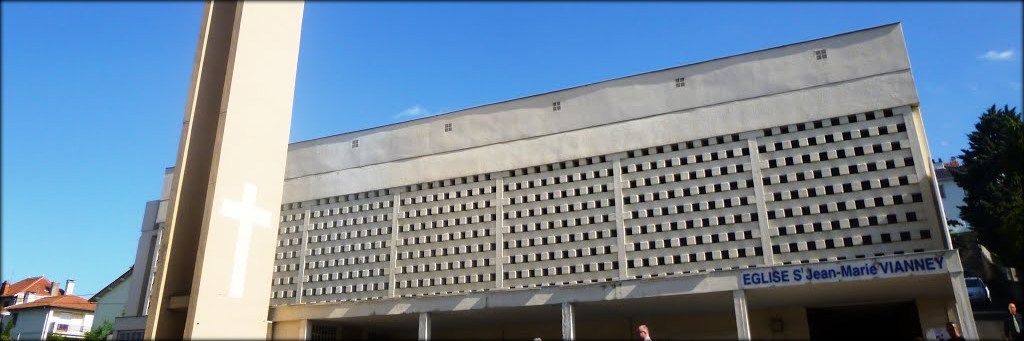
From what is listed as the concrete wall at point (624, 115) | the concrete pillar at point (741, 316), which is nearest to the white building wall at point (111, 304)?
the concrete wall at point (624, 115)

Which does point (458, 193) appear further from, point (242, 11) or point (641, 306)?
point (242, 11)

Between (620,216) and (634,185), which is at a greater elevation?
(634,185)

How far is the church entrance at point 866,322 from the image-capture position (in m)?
19.3

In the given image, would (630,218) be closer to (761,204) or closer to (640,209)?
(640,209)

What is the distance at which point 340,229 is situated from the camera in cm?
2288

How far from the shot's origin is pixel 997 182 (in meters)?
27.0

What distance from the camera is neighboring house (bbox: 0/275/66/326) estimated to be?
39625 mm

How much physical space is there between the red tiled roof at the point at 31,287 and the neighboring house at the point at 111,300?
7908 mm

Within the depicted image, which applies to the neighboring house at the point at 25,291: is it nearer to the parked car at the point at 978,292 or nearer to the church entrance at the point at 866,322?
the church entrance at the point at 866,322

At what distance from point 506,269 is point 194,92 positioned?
→ 32.5 feet

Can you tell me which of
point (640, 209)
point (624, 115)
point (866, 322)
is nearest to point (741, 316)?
point (640, 209)

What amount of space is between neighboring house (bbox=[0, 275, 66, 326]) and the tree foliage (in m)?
45.2

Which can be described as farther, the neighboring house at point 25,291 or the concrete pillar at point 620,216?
the neighboring house at point 25,291

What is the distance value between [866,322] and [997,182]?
10.2 m
